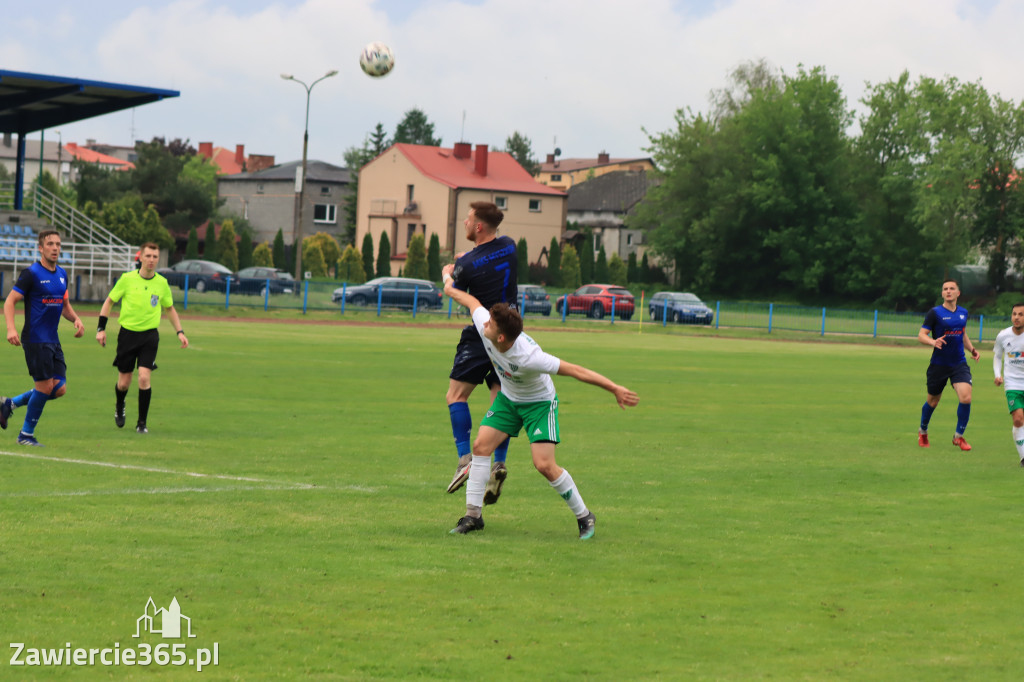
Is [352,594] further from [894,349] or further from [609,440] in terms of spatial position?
[894,349]

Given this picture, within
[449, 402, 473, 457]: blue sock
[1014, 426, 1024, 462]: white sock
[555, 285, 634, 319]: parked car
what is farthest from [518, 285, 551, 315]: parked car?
[449, 402, 473, 457]: blue sock

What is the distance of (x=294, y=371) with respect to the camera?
22.0 meters

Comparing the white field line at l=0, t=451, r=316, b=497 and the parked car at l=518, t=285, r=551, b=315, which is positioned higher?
the parked car at l=518, t=285, r=551, b=315

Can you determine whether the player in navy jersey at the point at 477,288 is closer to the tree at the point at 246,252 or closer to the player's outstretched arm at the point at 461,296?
the player's outstretched arm at the point at 461,296

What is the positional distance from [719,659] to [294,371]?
677 inches

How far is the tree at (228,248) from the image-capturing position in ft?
250

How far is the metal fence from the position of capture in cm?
4778

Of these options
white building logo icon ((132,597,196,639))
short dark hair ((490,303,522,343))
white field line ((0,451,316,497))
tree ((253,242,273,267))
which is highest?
tree ((253,242,273,267))

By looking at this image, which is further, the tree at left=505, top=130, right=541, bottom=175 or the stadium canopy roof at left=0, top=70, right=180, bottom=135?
the tree at left=505, top=130, right=541, bottom=175

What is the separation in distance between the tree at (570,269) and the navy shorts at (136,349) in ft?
216

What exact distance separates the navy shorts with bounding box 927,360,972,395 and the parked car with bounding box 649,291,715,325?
38.0m

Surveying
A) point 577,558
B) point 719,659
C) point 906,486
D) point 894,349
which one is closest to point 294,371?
point 906,486

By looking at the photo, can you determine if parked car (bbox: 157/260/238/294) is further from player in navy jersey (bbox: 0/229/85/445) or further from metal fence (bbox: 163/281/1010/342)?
player in navy jersey (bbox: 0/229/85/445)

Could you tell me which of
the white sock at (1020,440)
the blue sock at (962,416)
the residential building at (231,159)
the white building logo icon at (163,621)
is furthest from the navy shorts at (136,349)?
the residential building at (231,159)
